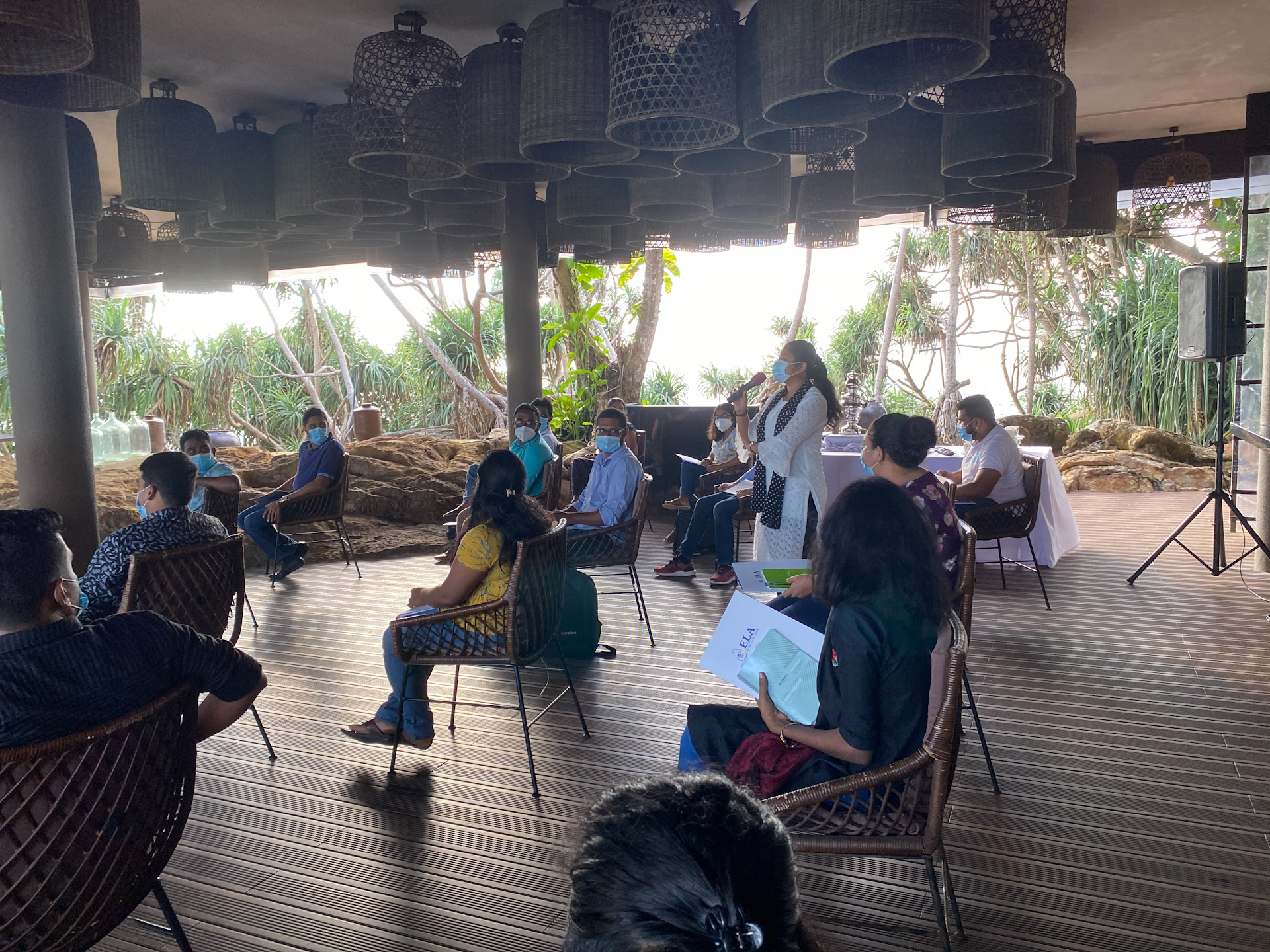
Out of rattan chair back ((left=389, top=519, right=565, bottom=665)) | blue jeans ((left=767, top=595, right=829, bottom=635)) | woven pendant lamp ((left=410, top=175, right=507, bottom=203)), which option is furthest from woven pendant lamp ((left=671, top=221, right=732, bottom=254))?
blue jeans ((left=767, top=595, right=829, bottom=635))

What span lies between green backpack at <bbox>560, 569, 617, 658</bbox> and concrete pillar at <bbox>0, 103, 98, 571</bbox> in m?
2.33

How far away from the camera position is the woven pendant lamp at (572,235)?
5.72 m

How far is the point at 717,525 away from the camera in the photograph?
6.59 meters

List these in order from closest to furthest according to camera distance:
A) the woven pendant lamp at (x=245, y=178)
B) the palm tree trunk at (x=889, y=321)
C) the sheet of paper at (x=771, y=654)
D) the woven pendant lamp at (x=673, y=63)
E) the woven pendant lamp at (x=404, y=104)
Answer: the sheet of paper at (x=771, y=654)
the woven pendant lamp at (x=673, y=63)
the woven pendant lamp at (x=404, y=104)
the woven pendant lamp at (x=245, y=178)
the palm tree trunk at (x=889, y=321)

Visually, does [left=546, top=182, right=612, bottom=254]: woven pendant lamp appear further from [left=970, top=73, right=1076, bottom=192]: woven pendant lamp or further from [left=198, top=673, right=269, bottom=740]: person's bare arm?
[left=198, top=673, right=269, bottom=740]: person's bare arm

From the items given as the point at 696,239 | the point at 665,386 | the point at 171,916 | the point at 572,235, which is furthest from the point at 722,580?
the point at 665,386

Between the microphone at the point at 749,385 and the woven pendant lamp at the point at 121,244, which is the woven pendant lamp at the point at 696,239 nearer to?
the microphone at the point at 749,385

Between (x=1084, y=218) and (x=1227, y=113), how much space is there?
2570 millimetres

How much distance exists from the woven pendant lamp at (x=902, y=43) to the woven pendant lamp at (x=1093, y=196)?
291 cm

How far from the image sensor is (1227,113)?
21.9 ft

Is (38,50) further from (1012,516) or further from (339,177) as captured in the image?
(1012,516)

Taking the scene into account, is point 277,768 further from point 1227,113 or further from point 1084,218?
point 1227,113

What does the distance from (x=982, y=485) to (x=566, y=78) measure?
148 inches

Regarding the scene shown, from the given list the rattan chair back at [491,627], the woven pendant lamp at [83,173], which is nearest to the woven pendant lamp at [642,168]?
the rattan chair back at [491,627]
